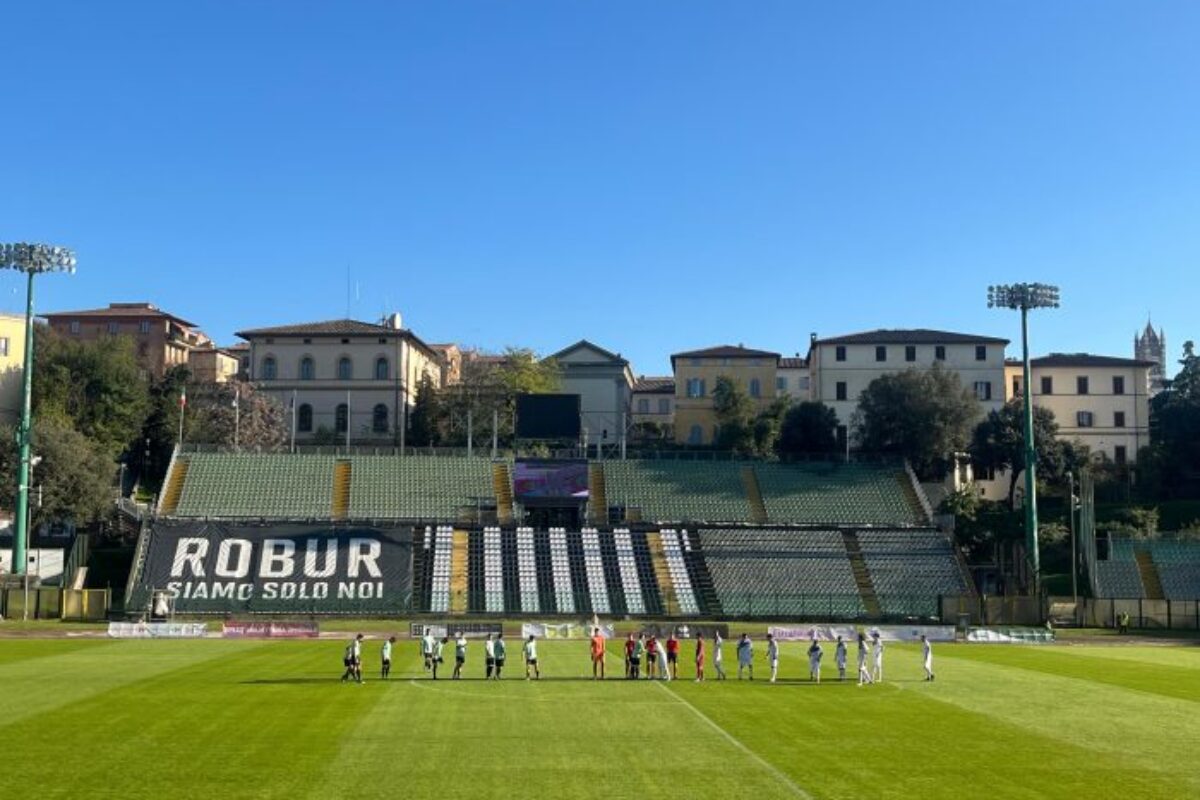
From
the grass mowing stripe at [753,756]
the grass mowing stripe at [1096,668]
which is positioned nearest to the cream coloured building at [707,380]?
the grass mowing stripe at [1096,668]

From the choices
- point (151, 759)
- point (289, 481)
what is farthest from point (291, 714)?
point (289, 481)

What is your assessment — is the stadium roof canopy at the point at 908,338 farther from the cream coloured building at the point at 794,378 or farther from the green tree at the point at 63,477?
the green tree at the point at 63,477

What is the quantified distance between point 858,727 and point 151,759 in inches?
584

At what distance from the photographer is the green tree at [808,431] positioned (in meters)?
98.9

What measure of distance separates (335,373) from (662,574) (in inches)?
1943

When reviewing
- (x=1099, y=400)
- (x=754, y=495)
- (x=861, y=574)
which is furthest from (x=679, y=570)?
(x=1099, y=400)

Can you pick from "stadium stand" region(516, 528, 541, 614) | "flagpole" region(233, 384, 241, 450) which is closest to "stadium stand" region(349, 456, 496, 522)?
"stadium stand" region(516, 528, 541, 614)

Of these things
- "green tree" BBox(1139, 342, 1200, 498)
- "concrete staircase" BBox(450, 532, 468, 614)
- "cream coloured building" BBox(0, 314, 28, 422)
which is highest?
"cream coloured building" BBox(0, 314, 28, 422)

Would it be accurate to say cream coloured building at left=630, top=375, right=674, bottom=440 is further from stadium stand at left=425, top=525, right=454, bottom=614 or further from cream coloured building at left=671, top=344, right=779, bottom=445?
stadium stand at left=425, top=525, right=454, bottom=614

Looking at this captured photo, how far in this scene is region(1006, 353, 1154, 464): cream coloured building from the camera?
111 m

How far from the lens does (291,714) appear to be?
28125 mm

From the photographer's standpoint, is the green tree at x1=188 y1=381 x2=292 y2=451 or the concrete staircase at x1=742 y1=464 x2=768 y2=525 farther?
the green tree at x1=188 y1=381 x2=292 y2=451

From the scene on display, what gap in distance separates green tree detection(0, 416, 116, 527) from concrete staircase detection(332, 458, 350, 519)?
583 inches

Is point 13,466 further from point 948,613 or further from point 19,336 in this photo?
point 948,613
